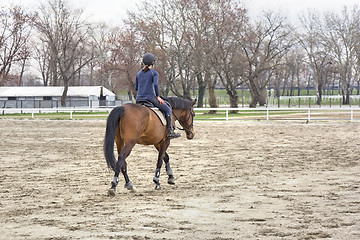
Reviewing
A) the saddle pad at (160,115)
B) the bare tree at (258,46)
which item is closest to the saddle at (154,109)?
the saddle pad at (160,115)

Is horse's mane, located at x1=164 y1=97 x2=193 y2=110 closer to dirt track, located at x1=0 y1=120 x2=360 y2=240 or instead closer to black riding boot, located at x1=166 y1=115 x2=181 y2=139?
black riding boot, located at x1=166 y1=115 x2=181 y2=139

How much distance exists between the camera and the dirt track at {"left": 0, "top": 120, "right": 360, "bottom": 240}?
5.90m

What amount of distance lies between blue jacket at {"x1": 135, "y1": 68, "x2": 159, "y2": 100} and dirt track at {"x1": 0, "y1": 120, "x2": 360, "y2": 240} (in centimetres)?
177

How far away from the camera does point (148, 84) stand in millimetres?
9164

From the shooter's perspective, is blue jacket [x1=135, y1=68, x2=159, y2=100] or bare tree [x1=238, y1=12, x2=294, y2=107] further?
bare tree [x1=238, y1=12, x2=294, y2=107]

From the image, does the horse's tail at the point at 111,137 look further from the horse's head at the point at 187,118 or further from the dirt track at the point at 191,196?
the horse's head at the point at 187,118

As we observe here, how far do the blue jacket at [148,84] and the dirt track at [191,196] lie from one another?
1.77 m

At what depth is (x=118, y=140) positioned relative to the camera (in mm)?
8773

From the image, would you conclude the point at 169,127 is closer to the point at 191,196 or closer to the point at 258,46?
the point at 191,196

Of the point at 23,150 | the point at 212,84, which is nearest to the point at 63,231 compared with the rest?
the point at 23,150

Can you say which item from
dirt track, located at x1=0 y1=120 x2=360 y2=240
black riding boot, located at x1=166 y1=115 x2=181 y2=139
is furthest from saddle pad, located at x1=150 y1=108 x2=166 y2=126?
dirt track, located at x1=0 y1=120 x2=360 y2=240

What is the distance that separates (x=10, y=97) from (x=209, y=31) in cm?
3812

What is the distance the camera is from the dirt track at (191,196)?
5.90m

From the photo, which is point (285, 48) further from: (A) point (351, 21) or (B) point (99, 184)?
(B) point (99, 184)
